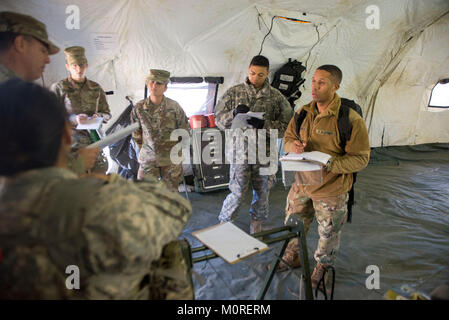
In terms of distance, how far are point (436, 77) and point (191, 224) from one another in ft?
21.3

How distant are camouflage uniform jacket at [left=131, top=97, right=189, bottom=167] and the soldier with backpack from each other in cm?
151

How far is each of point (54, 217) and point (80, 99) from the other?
8.35 ft

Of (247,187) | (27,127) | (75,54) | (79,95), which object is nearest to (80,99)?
(79,95)

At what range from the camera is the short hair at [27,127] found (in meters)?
0.87

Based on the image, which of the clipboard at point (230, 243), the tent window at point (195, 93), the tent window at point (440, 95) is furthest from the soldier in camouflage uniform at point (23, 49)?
the tent window at point (440, 95)

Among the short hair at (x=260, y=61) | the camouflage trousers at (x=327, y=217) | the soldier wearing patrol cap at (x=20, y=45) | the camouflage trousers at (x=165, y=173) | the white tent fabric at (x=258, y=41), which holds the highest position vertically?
the white tent fabric at (x=258, y=41)

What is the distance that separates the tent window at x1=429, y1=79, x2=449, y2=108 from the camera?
6289mm

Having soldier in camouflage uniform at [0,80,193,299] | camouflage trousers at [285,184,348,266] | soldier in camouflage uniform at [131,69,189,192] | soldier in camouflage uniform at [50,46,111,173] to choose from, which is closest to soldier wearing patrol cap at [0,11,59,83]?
soldier in camouflage uniform at [0,80,193,299]

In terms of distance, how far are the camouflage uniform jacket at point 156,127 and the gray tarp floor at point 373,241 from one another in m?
1.02

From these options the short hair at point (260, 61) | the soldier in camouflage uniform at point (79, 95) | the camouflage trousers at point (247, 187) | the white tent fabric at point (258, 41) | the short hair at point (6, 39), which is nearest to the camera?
the short hair at point (6, 39)

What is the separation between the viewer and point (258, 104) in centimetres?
296

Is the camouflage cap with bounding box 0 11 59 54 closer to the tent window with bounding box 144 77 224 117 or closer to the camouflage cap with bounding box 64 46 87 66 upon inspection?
the camouflage cap with bounding box 64 46 87 66

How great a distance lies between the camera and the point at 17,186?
883 mm

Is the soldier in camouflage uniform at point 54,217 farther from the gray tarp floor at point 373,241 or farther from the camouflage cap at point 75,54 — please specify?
the camouflage cap at point 75,54
